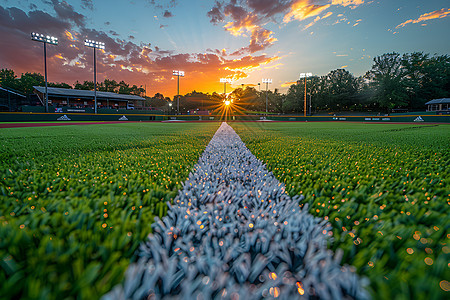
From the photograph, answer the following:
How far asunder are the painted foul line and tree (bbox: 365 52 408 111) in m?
54.0

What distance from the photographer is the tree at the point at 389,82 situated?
4100 cm

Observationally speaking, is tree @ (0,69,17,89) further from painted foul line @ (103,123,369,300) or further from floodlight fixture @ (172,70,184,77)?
painted foul line @ (103,123,369,300)

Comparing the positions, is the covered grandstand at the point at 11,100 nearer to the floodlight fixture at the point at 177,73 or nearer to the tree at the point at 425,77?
the floodlight fixture at the point at 177,73

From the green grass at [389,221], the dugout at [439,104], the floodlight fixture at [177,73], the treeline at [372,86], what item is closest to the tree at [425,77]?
the treeline at [372,86]

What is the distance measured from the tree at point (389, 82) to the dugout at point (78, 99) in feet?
175

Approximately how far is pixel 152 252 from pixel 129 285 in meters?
0.15

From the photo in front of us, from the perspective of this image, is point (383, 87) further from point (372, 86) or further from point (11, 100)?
point (11, 100)

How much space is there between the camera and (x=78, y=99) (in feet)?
122

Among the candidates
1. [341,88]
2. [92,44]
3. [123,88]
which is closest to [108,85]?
[123,88]

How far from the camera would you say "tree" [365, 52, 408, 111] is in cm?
4100

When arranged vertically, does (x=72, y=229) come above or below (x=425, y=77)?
below

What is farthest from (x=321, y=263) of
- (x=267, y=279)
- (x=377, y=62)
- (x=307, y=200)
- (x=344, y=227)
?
(x=377, y=62)

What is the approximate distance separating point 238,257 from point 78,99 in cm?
4690

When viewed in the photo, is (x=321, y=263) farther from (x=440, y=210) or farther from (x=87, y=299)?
(x=440, y=210)
